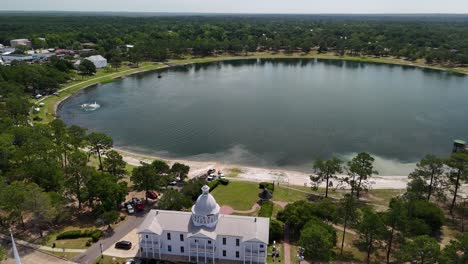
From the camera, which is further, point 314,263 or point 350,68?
point 350,68

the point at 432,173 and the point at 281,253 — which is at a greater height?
the point at 432,173

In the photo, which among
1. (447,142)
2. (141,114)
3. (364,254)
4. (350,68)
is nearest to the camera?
(364,254)

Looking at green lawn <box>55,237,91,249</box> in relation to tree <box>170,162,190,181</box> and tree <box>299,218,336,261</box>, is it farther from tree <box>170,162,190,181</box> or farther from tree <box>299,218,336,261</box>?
tree <box>299,218,336,261</box>

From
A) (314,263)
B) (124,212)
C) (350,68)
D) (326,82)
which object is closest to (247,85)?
(326,82)

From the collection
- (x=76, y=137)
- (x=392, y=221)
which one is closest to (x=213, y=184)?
(x=76, y=137)

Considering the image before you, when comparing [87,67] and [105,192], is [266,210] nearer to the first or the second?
[105,192]

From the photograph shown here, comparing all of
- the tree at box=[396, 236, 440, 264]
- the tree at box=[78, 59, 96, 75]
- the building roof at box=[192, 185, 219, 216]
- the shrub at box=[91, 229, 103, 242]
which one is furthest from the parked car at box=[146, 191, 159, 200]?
the tree at box=[78, 59, 96, 75]

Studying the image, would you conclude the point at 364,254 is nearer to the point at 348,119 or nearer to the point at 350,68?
the point at 348,119
